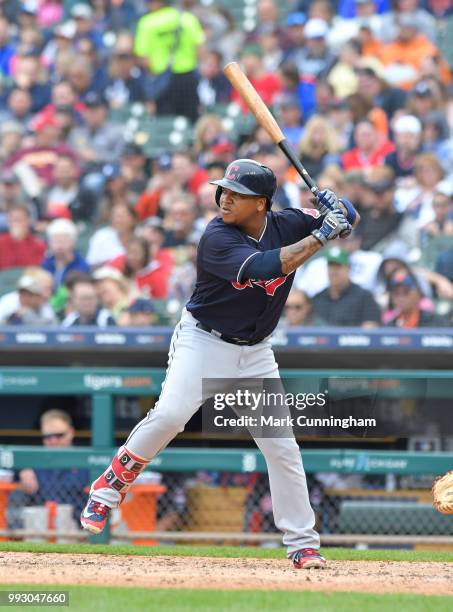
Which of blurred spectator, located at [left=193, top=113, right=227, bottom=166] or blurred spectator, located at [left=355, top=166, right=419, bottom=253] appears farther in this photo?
blurred spectator, located at [left=193, top=113, right=227, bottom=166]

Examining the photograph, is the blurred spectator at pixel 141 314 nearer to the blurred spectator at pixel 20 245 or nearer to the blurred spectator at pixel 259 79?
the blurred spectator at pixel 20 245

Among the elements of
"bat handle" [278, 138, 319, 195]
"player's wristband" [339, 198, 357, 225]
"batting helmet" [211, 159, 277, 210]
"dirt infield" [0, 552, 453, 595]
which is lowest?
"dirt infield" [0, 552, 453, 595]

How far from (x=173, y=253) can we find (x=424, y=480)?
2684 millimetres

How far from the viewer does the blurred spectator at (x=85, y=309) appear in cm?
814

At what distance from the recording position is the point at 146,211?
9.77 meters

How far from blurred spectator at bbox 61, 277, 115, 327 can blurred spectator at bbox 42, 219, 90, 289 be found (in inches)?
20.9

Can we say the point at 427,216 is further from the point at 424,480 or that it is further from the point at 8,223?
the point at 8,223


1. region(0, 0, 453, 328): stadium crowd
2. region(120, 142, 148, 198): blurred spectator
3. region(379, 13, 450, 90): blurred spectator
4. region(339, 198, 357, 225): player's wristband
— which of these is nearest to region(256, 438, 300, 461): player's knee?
region(339, 198, 357, 225): player's wristband

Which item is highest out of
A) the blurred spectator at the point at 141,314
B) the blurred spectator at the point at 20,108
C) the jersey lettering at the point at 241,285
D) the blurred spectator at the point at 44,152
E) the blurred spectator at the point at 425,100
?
the blurred spectator at the point at 20,108

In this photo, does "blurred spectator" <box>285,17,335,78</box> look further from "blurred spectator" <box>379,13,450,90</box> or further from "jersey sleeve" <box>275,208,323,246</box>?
"jersey sleeve" <box>275,208,323,246</box>

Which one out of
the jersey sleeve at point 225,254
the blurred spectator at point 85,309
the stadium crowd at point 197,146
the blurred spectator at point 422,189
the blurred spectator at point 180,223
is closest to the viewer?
the jersey sleeve at point 225,254

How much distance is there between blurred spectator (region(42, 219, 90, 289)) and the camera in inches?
352

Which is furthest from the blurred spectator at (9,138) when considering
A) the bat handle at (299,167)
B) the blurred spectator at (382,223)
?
the bat handle at (299,167)

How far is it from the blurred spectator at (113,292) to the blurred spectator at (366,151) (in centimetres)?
218
